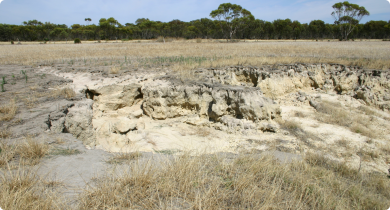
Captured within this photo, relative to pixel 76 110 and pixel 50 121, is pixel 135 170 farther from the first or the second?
pixel 76 110

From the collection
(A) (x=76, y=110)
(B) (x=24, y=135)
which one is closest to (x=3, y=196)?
(B) (x=24, y=135)

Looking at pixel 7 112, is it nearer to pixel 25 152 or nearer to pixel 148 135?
pixel 25 152

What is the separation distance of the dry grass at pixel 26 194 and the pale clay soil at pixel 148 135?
201mm

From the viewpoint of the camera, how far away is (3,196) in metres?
2.00

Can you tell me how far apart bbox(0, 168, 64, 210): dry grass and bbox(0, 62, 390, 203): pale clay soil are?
201mm

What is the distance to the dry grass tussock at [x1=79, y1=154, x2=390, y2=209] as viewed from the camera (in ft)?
7.64

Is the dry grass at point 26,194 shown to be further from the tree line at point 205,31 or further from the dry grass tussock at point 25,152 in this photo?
the tree line at point 205,31

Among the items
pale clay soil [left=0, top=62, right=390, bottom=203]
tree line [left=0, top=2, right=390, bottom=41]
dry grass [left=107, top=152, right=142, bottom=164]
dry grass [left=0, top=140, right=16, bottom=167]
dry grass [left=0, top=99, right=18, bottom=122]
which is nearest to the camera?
dry grass [left=0, top=140, right=16, bottom=167]

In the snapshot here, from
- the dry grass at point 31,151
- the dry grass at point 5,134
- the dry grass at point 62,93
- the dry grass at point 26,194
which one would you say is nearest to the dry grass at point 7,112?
the dry grass at point 5,134

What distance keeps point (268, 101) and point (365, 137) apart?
3.06 metres

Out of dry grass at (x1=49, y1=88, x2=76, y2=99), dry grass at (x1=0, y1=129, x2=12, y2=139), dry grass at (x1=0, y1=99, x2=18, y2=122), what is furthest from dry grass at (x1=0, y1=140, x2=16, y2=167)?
dry grass at (x1=49, y1=88, x2=76, y2=99)

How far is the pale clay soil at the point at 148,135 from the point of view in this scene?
127 inches

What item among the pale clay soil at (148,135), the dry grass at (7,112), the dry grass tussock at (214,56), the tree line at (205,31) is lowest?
the pale clay soil at (148,135)

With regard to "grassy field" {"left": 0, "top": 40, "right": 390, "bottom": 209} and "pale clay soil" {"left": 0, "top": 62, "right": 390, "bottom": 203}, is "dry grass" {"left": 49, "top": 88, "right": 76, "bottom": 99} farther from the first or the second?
"grassy field" {"left": 0, "top": 40, "right": 390, "bottom": 209}
